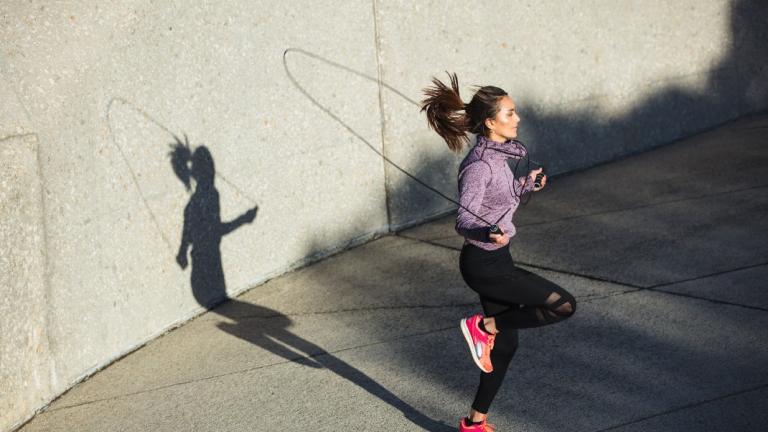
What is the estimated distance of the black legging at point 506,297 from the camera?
4605 millimetres

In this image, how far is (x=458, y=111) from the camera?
497 cm

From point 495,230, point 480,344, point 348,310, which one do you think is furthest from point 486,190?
point 348,310

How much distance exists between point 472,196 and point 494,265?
0.35 metres

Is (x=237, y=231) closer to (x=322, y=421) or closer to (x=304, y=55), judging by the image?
(x=304, y=55)

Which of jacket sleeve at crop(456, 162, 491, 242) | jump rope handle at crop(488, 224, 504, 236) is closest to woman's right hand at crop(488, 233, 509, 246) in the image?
jump rope handle at crop(488, 224, 504, 236)

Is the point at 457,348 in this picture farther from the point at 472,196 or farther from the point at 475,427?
the point at 472,196

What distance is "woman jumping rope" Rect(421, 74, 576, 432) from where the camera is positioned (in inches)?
180

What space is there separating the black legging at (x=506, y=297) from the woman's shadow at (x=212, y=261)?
5.31 ft

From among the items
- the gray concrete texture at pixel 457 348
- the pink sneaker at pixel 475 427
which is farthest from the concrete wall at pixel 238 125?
the pink sneaker at pixel 475 427

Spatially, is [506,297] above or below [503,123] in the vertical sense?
below

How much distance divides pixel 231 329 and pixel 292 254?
1.13 meters

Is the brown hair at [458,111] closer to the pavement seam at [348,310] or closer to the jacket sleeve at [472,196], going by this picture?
the jacket sleeve at [472,196]

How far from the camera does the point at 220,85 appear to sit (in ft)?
22.5

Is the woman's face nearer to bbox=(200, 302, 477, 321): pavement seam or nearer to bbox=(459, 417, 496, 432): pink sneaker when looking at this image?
bbox=(459, 417, 496, 432): pink sneaker
